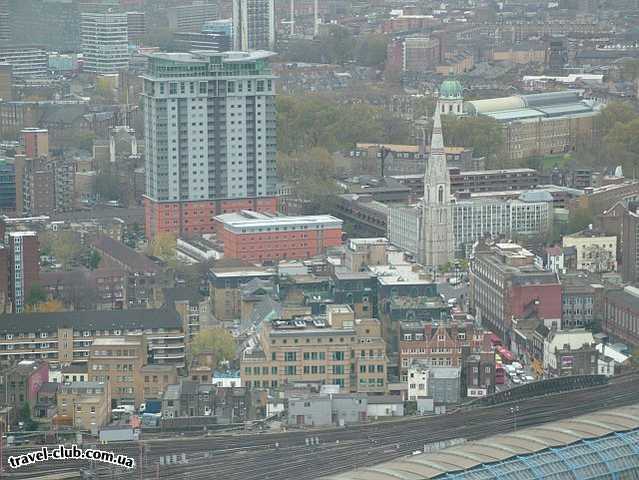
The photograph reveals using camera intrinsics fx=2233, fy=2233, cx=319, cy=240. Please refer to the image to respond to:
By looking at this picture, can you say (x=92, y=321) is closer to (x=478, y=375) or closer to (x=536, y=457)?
(x=478, y=375)

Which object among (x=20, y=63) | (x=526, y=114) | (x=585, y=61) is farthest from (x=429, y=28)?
(x=526, y=114)

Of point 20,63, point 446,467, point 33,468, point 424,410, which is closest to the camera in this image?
point 446,467

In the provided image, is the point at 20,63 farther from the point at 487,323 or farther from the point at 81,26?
the point at 487,323

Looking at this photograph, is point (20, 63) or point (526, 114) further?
point (20, 63)

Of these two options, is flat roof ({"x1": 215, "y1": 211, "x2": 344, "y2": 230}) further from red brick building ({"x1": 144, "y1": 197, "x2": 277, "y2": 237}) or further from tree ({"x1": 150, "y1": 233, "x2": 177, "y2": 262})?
red brick building ({"x1": 144, "y1": 197, "x2": 277, "y2": 237})

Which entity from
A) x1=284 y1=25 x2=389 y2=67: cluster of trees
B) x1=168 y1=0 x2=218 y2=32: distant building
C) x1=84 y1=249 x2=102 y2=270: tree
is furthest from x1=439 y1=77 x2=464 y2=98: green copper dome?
x1=168 y1=0 x2=218 y2=32: distant building

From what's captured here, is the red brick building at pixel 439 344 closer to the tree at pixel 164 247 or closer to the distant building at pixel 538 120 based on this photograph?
the tree at pixel 164 247

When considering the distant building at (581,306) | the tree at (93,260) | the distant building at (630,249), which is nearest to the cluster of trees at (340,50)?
the tree at (93,260)
